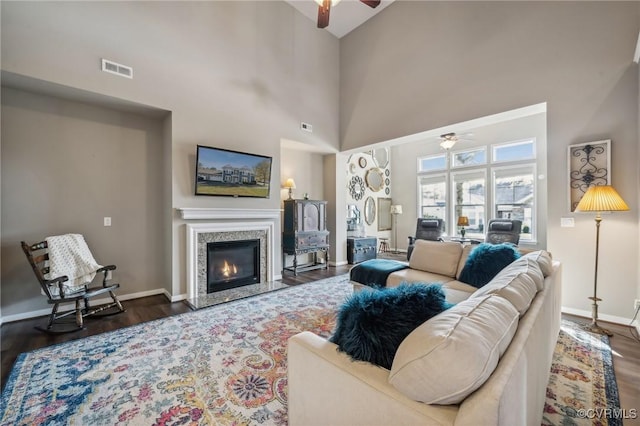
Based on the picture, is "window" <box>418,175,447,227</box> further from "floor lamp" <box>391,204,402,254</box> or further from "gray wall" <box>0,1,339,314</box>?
"gray wall" <box>0,1,339,314</box>

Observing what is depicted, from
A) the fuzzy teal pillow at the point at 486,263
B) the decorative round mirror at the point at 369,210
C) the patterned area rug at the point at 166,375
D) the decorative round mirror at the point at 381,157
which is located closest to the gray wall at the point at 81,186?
the patterned area rug at the point at 166,375

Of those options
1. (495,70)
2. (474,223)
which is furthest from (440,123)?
(474,223)

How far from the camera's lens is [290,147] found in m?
5.46

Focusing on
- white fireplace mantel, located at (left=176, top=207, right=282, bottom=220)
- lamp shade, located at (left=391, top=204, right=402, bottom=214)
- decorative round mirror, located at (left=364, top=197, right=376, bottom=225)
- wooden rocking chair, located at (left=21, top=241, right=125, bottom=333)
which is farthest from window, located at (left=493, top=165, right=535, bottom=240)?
wooden rocking chair, located at (left=21, top=241, right=125, bottom=333)

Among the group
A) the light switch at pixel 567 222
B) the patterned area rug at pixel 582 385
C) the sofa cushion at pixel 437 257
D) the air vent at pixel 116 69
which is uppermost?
the air vent at pixel 116 69

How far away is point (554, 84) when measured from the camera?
3.29 metres

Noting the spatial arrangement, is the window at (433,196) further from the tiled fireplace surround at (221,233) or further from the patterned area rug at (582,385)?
the patterned area rug at (582,385)

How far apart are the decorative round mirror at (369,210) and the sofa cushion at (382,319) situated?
644 centimetres

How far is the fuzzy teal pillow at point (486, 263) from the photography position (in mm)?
2672

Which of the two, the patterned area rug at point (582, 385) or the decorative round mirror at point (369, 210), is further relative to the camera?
the decorative round mirror at point (369, 210)

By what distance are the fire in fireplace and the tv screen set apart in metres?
0.81

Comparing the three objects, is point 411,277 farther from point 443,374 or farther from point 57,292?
point 57,292

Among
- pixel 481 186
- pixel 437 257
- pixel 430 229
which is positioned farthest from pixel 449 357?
pixel 481 186

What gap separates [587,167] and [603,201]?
0.68 metres
